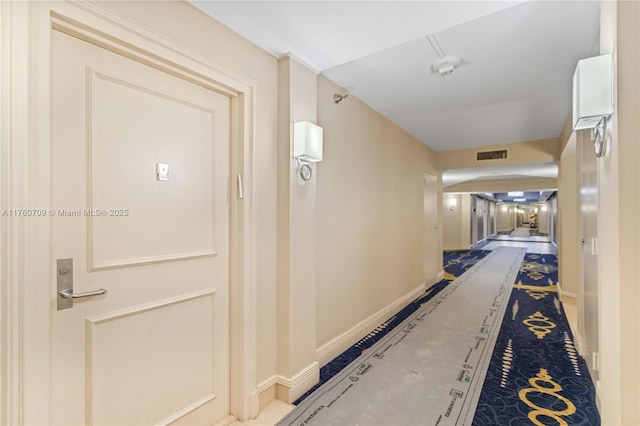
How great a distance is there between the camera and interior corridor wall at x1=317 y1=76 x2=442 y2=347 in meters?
2.83

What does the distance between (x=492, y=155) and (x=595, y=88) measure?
15.5ft

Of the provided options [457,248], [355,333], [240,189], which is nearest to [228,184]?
[240,189]

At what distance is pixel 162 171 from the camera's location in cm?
167

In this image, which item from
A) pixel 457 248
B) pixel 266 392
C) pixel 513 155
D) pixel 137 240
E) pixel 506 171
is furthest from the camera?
pixel 457 248

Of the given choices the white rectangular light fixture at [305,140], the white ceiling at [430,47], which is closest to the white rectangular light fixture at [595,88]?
the white ceiling at [430,47]

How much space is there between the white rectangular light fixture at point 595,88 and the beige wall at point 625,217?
0.10 ft

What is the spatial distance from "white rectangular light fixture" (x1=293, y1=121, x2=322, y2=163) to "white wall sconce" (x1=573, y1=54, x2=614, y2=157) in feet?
4.91

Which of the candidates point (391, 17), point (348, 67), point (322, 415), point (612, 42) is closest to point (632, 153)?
point (612, 42)

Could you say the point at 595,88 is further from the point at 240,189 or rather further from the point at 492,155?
the point at 492,155

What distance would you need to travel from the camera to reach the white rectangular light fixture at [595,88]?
1307mm

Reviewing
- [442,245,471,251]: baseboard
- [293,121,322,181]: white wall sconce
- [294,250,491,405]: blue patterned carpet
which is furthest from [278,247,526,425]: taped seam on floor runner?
[442,245,471,251]: baseboard

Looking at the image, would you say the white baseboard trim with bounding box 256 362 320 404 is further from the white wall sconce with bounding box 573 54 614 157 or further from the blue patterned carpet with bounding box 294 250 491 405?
the white wall sconce with bounding box 573 54 614 157

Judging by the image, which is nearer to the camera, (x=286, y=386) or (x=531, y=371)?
(x=286, y=386)

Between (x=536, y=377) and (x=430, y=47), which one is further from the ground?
(x=430, y=47)
